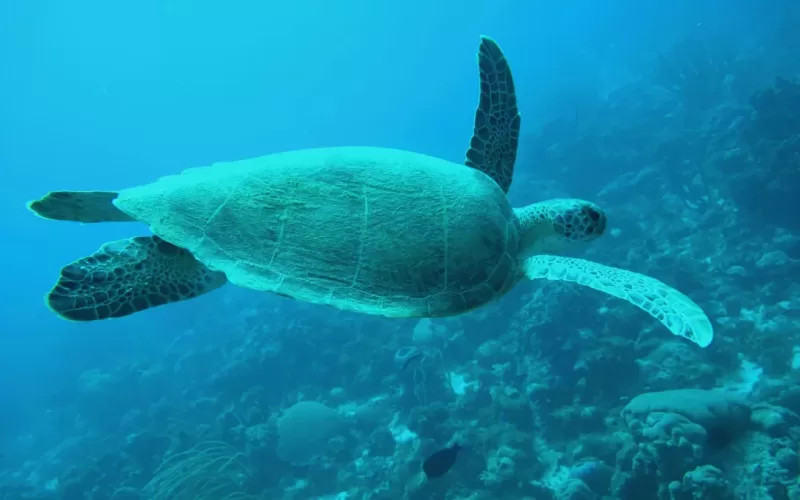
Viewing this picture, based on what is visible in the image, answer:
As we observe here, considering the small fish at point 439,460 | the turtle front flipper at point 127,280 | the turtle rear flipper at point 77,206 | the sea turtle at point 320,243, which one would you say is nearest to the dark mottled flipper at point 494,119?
the sea turtle at point 320,243

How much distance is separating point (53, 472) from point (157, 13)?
90802 millimetres

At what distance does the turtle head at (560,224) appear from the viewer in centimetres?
365

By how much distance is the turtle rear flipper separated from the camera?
2.67 meters

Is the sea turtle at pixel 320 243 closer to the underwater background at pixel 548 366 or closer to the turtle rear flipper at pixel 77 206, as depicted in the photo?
the turtle rear flipper at pixel 77 206

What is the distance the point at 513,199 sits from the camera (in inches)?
537

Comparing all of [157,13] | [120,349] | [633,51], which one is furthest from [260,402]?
[157,13]

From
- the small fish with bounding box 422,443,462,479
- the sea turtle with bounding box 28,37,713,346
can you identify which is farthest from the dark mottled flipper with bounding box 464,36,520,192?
the small fish with bounding box 422,443,462,479

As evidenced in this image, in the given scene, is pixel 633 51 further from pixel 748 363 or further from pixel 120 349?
pixel 120 349

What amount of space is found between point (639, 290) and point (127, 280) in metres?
3.49

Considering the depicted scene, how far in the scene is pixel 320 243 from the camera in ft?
8.44

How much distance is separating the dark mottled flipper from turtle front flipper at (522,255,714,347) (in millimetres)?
1196

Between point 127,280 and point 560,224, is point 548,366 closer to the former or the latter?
point 560,224

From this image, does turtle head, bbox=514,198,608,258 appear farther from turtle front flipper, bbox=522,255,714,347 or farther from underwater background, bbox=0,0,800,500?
underwater background, bbox=0,0,800,500

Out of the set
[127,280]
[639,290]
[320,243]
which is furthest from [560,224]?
[127,280]
